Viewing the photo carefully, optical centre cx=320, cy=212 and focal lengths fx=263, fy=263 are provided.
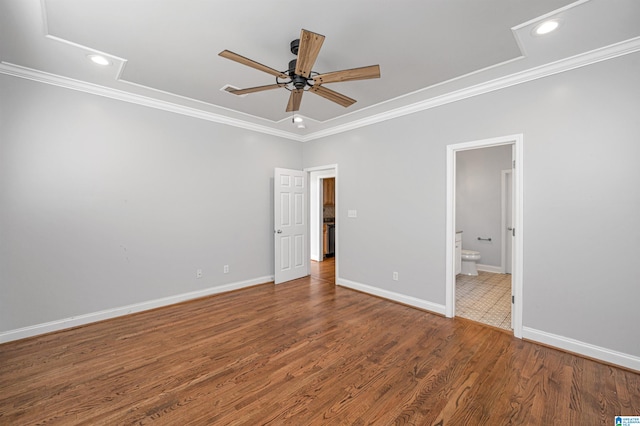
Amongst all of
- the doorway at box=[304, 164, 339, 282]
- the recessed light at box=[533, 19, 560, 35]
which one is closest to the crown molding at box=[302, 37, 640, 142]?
the recessed light at box=[533, 19, 560, 35]

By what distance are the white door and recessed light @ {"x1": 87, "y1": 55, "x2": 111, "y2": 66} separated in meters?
2.59

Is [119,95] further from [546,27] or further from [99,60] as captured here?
[546,27]

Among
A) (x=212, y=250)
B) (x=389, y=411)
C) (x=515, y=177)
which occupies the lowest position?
(x=389, y=411)

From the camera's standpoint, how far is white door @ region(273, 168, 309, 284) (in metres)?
4.74

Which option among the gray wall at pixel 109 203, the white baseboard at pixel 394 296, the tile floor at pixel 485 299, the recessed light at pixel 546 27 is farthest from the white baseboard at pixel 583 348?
the gray wall at pixel 109 203

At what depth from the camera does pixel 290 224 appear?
16.2ft

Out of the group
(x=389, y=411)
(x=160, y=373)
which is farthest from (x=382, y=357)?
(x=160, y=373)

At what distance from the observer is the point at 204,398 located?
1.94 m

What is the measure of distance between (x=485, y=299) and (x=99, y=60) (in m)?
5.53

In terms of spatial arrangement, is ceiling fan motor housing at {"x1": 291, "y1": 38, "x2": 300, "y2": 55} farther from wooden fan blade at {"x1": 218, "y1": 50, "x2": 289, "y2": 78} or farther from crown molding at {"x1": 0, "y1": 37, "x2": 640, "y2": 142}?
crown molding at {"x1": 0, "y1": 37, "x2": 640, "y2": 142}

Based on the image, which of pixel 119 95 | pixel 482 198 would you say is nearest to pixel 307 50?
pixel 119 95

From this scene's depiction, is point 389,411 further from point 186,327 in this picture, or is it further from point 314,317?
point 186,327

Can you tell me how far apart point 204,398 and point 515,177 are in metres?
3.56

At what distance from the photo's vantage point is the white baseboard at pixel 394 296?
346 centimetres
